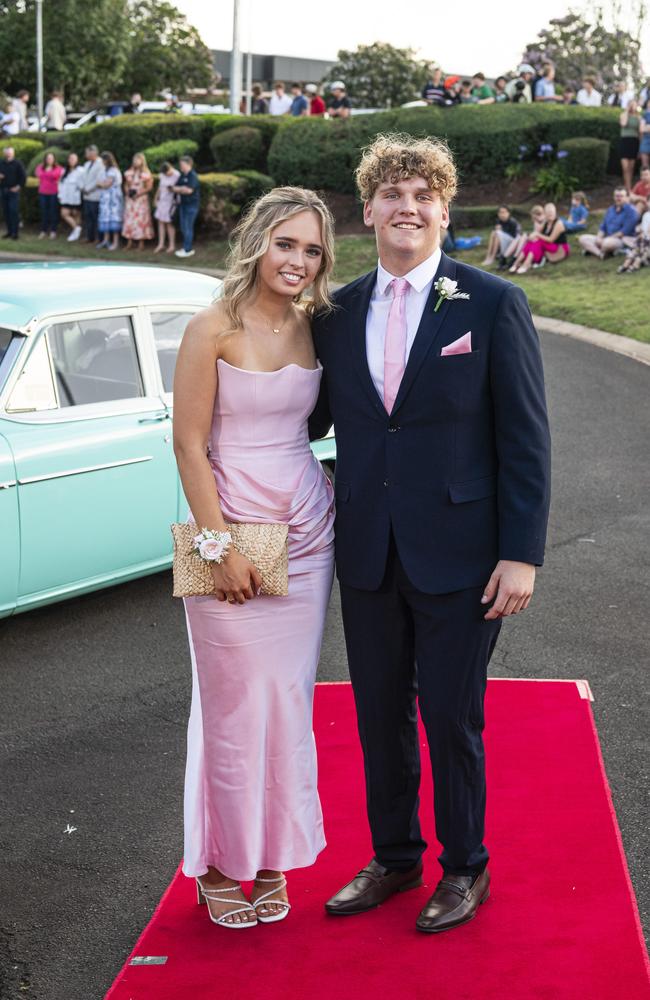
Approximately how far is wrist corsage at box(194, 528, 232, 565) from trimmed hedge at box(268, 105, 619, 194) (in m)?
22.5

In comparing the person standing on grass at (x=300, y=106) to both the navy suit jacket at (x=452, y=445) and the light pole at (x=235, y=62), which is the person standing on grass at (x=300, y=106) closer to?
the light pole at (x=235, y=62)

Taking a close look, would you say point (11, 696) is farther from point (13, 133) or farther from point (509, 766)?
point (13, 133)

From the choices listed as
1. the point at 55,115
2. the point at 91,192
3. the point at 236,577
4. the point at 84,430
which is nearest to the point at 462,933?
the point at 236,577

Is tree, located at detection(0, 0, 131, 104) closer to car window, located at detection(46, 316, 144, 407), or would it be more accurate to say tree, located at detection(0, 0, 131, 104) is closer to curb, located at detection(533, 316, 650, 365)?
curb, located at detection(533, 316, 650, 365)

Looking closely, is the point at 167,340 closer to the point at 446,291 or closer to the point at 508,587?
the point at 446,291

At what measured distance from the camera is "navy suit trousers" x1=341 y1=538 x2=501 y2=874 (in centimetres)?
347

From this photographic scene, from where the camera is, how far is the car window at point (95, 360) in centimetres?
610

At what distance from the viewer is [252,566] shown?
3.47 m

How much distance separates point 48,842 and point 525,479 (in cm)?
223

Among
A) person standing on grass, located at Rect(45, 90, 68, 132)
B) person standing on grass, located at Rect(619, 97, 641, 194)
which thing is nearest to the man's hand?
person standing on grass, located at Rect(619, 97, 641, 194)

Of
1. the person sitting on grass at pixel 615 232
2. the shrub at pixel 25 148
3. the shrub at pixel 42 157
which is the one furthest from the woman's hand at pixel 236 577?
the shrub at pixel 25 148

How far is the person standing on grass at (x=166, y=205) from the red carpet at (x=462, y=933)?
1993cm

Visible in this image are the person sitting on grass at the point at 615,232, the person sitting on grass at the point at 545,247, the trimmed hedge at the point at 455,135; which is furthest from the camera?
the trimmed hedge at the point at 455,135

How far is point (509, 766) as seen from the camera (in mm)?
4645
